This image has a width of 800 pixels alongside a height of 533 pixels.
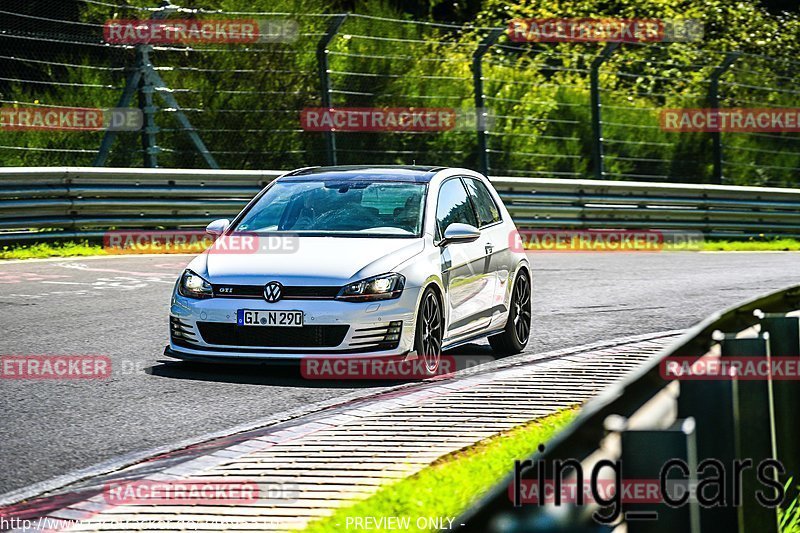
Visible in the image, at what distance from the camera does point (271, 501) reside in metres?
5.73

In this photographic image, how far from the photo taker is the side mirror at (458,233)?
10164mm

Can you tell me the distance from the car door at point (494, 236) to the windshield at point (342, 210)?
2.54 feet

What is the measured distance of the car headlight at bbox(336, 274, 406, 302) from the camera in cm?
934

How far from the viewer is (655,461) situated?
3.25 m

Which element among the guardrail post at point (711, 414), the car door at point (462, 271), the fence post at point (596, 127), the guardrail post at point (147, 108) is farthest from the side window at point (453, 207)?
the fence post at point (596, 127)

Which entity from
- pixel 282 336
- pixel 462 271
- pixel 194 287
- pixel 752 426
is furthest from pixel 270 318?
pixel 752 426

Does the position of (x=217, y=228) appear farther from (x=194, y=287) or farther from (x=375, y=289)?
(x=375, y=289)

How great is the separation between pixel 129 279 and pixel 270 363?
6.32m

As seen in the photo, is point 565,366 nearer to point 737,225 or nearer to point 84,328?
point 84,328

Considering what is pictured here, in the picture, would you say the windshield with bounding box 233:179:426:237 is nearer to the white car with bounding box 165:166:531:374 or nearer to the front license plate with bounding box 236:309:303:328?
the white car with bounding box 165:166:531:374

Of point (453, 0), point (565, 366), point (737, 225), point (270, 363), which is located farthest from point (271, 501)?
point (453, 0)

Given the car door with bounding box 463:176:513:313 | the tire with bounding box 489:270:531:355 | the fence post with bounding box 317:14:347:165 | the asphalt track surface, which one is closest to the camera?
the asphalt track surface

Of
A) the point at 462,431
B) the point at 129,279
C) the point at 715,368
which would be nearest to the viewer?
the point at 715,368

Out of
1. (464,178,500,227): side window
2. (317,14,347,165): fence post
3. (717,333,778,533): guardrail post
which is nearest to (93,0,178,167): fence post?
(317,14,347,165): fence post
